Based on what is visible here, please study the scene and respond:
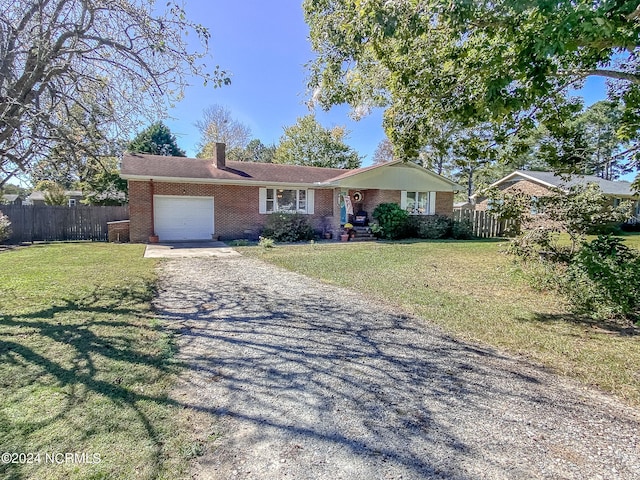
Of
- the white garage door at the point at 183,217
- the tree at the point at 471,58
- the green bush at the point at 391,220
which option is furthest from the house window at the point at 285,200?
the tree at the point at 471,58

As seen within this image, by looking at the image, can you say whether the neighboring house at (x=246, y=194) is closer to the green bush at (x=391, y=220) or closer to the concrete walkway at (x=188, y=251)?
the green bush at (x=391, y=220)

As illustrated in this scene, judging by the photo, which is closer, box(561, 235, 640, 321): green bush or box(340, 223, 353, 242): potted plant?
box(561, 235, 640, 321): green bush

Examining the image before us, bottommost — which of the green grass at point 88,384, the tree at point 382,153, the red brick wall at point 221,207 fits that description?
the green grass at point 88,384

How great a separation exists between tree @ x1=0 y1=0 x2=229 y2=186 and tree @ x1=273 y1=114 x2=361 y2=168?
27.8 m

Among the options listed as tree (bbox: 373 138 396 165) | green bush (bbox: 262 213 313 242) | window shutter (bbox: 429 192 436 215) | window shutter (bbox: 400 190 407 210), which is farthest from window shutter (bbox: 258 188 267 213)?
tree (bbox: 373 138 396 165)

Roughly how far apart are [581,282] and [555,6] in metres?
4.22

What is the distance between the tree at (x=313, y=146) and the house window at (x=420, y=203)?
1478 centimetres

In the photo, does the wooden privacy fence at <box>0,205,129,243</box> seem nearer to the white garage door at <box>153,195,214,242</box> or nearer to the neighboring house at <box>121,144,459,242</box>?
the neighboring house at <box>121,144,459,242</box>

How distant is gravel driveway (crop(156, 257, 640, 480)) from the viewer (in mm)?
2152

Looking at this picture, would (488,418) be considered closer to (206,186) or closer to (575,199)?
(575,199)

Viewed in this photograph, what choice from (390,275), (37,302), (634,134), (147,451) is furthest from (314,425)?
(634,134)

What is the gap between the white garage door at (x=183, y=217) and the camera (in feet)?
49.5

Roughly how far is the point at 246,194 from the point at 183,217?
3095mm

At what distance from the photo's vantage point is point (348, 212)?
18.7 m
